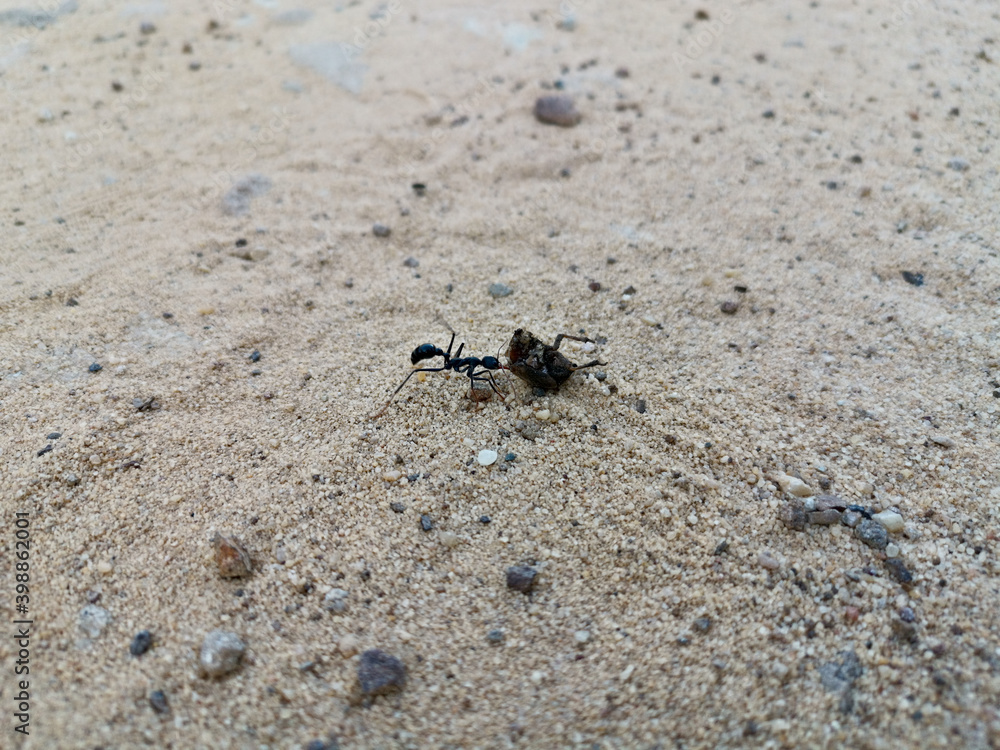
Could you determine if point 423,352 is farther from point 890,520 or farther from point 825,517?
point 890,520

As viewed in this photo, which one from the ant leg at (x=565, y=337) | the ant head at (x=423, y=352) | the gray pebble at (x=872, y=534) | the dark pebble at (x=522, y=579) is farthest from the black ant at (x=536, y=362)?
the gray pebble at (x=872, y=534)

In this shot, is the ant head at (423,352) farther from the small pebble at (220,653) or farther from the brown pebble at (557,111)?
the brown pebble at (557,111)

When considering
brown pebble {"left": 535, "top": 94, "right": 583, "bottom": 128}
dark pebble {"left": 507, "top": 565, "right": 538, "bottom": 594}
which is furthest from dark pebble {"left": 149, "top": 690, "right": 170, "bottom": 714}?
brown pebble {"left": 535, "top": 94, "right": 583, "bottom": 128}

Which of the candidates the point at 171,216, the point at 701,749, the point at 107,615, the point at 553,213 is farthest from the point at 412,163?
the point at 701,749

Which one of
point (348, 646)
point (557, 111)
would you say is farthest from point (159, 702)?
point (557, 111)

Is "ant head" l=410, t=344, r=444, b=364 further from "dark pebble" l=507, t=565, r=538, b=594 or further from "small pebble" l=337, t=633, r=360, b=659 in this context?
"small pebble" l=337, t=633, r=360, b=659

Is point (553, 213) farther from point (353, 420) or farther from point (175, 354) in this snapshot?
point (175, 354)
